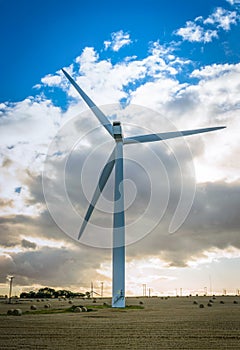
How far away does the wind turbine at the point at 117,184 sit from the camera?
5144 centimetres

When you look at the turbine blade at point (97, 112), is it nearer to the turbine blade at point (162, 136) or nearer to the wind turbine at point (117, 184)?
the wind turbine at point (117, 184)

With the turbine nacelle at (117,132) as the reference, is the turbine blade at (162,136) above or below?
below

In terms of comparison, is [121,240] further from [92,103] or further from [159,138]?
[92,103]

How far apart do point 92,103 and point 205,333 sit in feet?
143

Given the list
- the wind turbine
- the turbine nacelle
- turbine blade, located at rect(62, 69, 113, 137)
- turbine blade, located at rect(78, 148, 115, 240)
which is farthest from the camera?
turbine blade, located at rect(62, 69, 113, 137)

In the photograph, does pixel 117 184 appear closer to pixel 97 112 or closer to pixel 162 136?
pixel 162 136

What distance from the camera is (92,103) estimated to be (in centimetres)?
6094

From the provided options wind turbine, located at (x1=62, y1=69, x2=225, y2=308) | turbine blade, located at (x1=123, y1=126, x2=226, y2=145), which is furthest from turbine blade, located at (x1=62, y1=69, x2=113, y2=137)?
turbine blade, located at (x1=123, y1=126, x2=226, y2=145)

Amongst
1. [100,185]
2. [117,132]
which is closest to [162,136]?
[117,132]

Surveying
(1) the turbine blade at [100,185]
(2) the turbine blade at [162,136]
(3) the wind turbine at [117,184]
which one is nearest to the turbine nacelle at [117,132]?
(3) the wind turbine at [117,184]

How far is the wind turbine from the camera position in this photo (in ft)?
169

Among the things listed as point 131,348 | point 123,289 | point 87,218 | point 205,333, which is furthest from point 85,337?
point 87,218

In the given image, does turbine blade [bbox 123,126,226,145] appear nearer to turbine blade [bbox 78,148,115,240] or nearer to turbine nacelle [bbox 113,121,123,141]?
turbine nacelle [bbox 113,121,123,141]

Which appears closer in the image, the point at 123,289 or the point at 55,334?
the point at 55,334
